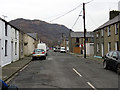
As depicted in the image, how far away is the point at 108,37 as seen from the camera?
941 inches

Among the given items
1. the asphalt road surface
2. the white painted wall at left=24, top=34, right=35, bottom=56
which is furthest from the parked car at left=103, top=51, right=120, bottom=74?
the white painted wall at left=24, top=34, right=35, bottom=56

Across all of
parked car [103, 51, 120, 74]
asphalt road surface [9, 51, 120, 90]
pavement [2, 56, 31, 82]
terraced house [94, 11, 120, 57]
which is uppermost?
terraced house [94, 11, 120, 57]

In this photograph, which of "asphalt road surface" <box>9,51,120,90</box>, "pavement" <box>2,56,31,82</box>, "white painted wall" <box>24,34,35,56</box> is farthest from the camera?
"white painted wall" <box>24,34,35,56</box>

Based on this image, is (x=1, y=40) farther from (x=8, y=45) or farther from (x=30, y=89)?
(x=30, y=89)

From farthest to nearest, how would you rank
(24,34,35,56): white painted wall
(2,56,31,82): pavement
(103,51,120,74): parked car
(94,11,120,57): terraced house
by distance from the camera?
(24,34,35,56): white painted wall, (94,11,120,57): terraced house, (103,51,120,74): parked car, (2,56,31,82): pavement

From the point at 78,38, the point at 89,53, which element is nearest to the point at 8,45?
the point at 89,53

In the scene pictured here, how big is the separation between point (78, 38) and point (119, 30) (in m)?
40.8

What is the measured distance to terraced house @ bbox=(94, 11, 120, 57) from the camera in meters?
21.2

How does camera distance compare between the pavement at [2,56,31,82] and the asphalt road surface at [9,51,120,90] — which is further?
the pavement at [2,56,31,82]

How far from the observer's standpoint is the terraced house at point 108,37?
21.2m

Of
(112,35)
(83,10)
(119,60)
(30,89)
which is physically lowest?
(30,89)

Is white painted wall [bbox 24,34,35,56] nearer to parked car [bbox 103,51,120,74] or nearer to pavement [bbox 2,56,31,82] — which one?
pavement [bbox 2,56,31,82]

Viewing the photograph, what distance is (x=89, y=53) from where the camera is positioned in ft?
120

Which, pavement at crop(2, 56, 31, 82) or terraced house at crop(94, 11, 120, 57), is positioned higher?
terraced house at crop(94, 11, 120, 57)
